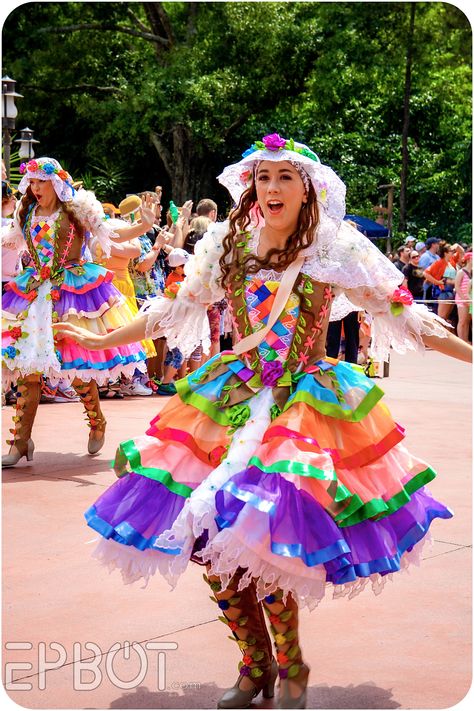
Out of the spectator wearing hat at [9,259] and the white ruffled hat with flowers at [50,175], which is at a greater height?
the white ruffled hat with flowers at [50,175]

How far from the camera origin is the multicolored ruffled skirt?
7320 mm

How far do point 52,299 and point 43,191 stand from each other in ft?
2.52

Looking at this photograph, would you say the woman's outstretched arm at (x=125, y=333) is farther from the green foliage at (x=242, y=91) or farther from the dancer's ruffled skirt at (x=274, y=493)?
the green foliage at (x=242, y=91)

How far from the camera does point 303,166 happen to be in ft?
12.7

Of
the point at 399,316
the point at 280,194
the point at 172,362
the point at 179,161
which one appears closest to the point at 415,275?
the point at 172,362

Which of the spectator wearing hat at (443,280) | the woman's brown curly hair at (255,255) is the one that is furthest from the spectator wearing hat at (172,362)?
the spectator wearing hat at (443,280)

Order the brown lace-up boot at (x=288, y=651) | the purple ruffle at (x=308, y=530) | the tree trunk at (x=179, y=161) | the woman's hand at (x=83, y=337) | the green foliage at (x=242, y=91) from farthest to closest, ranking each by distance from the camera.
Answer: the tree trunk at (x=179, y=161) < the green foliage at (x=242, y=91) < the woman's hand at (x=83, y=337) < the brown lace-up boot at (x=288, y=651) < the purple ruffle at (x=308, y=530)

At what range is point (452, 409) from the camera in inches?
419

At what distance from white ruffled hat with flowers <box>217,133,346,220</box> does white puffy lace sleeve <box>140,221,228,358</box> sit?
26 cm

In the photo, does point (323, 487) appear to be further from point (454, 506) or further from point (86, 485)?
point (86, 485)

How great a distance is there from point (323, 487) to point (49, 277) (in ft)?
15.1

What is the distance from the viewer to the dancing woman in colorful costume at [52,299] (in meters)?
7.36

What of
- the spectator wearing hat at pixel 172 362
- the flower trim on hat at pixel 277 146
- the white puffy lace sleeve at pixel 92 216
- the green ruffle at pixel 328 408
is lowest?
the spectator wearing hat at pixel 172 362

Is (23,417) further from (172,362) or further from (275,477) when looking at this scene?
(275,477)
